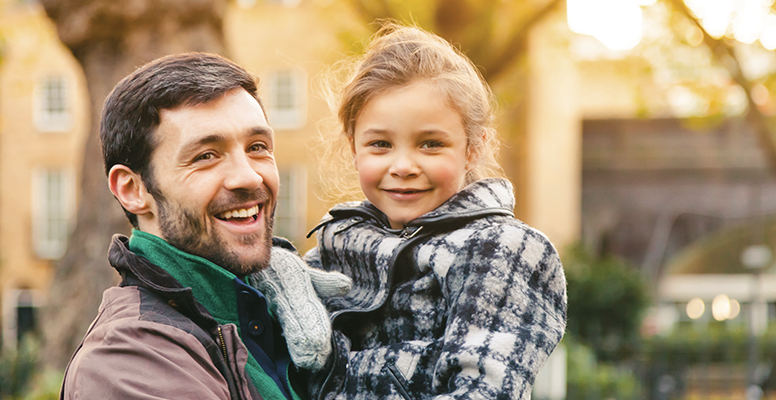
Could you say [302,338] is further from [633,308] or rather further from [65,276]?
[633,308]

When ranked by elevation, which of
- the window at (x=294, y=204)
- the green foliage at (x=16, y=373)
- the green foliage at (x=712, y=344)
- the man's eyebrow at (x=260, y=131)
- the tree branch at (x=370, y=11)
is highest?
the tree branch at (x=370, y=11)

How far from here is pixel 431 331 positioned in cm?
196

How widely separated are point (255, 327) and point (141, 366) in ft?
1.36

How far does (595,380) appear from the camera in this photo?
21.6ft

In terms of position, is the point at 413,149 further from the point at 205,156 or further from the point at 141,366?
the point at 141,366

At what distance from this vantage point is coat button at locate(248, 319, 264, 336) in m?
1.96

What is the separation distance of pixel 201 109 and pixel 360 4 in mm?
7285

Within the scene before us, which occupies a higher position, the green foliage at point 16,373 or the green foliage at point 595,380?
the green foliage at point 16,373

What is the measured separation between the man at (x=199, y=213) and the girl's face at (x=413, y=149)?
13.3 inches

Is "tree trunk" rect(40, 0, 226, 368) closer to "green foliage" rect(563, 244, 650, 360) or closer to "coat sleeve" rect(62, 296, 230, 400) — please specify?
"coat sleeve" rect(62, 296, 230, 400)

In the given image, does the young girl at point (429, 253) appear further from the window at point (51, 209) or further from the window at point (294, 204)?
the window at point (51, 209)

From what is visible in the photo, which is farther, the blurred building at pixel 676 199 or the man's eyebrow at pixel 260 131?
the blurred building at pixel 676 199

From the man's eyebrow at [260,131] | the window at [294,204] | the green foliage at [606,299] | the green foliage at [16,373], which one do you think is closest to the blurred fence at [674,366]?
the green foliage at [606,299]

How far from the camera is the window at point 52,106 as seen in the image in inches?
826
